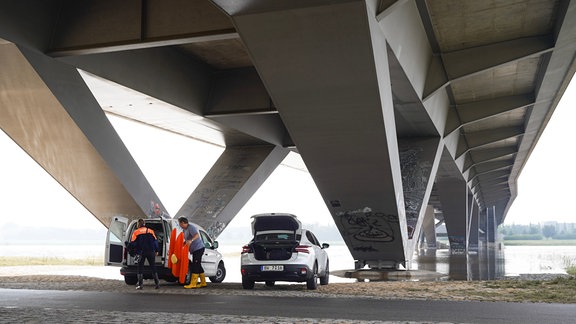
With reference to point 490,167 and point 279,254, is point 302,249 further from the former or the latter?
point 490,167

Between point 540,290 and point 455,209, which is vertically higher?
point 455,209

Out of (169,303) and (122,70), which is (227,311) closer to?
(169,303)

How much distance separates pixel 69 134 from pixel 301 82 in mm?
8465

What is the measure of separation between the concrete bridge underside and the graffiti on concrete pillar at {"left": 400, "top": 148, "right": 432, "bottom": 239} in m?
0.06

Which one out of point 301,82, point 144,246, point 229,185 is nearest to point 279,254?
point 144,246

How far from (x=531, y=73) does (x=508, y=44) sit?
5.13 meters

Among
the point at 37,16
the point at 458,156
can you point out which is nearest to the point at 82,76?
the point at 37,16

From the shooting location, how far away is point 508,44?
68.1 feet

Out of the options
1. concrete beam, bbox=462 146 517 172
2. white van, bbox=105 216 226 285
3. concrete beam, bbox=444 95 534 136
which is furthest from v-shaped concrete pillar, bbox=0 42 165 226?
concrete beam, bbox=462 146 517 172

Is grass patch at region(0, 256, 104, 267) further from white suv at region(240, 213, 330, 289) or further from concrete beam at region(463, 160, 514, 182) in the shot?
concrete beam at region(463, 160, 514, 182)

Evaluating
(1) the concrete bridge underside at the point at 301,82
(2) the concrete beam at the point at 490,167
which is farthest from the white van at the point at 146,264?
(2) the concrete beam at the point at 490,167

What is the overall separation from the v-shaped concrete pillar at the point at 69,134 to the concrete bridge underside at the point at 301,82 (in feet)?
0.19

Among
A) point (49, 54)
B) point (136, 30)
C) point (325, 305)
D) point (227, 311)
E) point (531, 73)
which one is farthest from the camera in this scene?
point (531, 73)

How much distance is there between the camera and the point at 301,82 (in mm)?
16266
